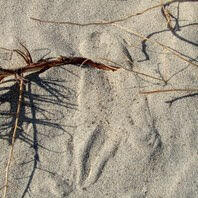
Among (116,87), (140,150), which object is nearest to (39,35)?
(116,87)

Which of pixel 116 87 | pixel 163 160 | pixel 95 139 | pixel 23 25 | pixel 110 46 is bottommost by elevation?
pixel 163 160

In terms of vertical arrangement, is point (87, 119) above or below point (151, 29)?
below

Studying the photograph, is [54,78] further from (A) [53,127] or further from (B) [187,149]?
(B) [187,149]

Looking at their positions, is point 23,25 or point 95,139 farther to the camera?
point 23,25

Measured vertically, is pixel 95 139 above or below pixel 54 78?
below

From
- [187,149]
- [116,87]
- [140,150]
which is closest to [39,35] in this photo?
[116,87]

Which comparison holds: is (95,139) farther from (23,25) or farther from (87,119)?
(23,25)
